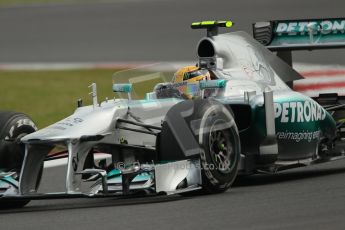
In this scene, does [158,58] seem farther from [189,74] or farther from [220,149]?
[220,149]

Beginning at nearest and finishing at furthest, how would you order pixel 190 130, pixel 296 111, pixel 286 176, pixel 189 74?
pixel 190 130 < pixel 296 111 < pixel 189 74 < pixel 286 176

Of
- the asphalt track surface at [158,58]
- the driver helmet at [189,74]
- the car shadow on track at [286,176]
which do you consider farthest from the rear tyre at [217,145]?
the driver helmet at [189,74]

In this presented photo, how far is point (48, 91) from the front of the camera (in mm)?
18188

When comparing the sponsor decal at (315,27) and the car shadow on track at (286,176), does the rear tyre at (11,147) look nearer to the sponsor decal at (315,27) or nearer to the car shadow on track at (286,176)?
the car shadow on track at (286,176)

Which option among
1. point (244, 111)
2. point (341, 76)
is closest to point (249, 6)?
point (341, 76)

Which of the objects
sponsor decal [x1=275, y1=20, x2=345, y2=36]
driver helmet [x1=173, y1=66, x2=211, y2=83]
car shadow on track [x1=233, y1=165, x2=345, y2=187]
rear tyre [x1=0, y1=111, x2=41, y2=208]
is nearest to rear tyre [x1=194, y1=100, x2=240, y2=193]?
car shadow on track [x1=233, y1=165, x2=345, y2=187]

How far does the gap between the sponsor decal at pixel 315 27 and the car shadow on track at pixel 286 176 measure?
1.50 meters

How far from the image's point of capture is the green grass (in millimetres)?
16297

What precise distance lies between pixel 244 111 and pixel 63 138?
2018 mm

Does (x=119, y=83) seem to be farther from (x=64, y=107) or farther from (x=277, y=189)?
(x=64, y=107)

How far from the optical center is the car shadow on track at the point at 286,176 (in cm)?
1003

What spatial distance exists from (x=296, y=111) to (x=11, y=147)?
2.70 m

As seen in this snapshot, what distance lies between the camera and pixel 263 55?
35.2 ft

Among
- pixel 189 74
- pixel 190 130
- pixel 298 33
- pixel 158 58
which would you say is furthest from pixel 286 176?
pixel 158 58
